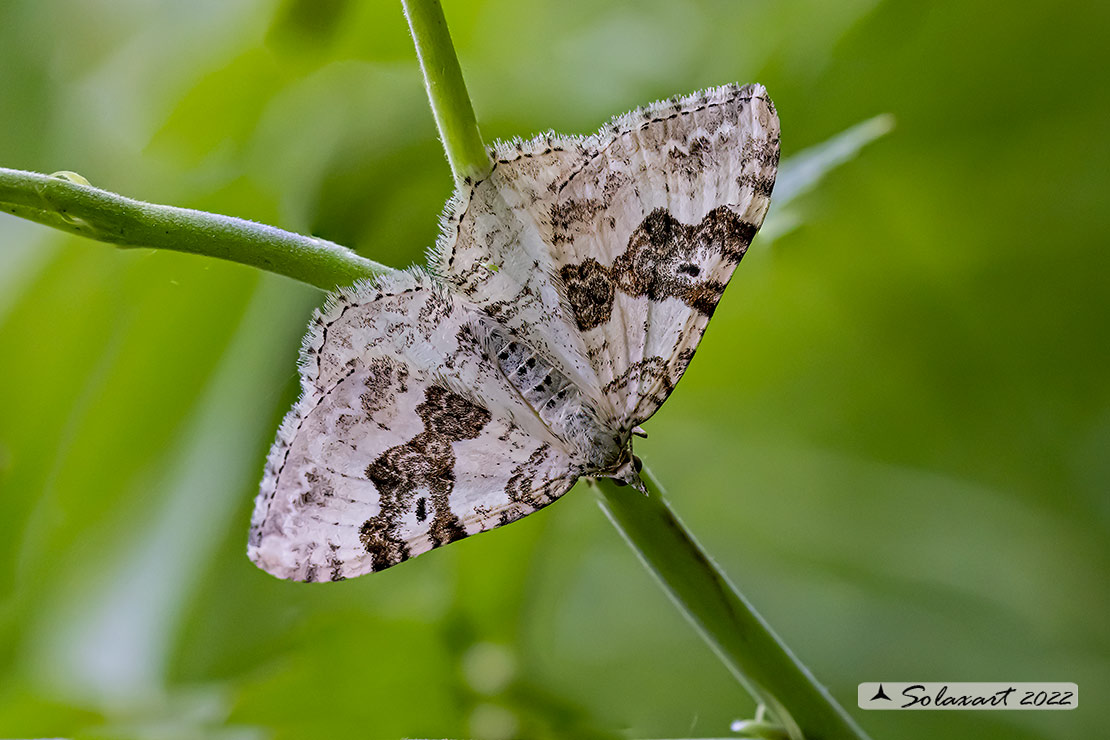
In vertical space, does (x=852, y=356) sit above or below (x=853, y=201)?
below

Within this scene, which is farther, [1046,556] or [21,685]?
[1046,556]

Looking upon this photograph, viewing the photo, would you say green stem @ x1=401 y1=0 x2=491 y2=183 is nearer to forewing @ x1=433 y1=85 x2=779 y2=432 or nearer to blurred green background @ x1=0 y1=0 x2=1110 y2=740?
forewing @ x1=433 y1=85 x2=779 y2=432

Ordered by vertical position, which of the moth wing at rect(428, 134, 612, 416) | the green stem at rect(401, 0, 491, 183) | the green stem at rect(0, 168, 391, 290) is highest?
the moth wing at rect(428, 134, 612, 416)

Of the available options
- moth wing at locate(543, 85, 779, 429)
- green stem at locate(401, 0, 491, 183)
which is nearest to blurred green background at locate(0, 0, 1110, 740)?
moth wing at locate(543, 85, 779, 429)

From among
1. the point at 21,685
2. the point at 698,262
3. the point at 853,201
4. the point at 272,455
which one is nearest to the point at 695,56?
the point at 853,201

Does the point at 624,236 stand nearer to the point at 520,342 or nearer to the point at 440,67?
the point at 520,342

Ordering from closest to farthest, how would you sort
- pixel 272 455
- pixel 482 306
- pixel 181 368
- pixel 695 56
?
pixel 272 455
pixel 482 306
pixel 181 368
pixel 695 56

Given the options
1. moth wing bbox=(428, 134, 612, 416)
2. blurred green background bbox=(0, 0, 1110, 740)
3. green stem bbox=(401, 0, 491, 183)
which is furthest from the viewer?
blurred green background bbox=(0, 0, 1110, 740)

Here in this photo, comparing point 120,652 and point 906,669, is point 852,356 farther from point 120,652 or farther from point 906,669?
point 120,652
